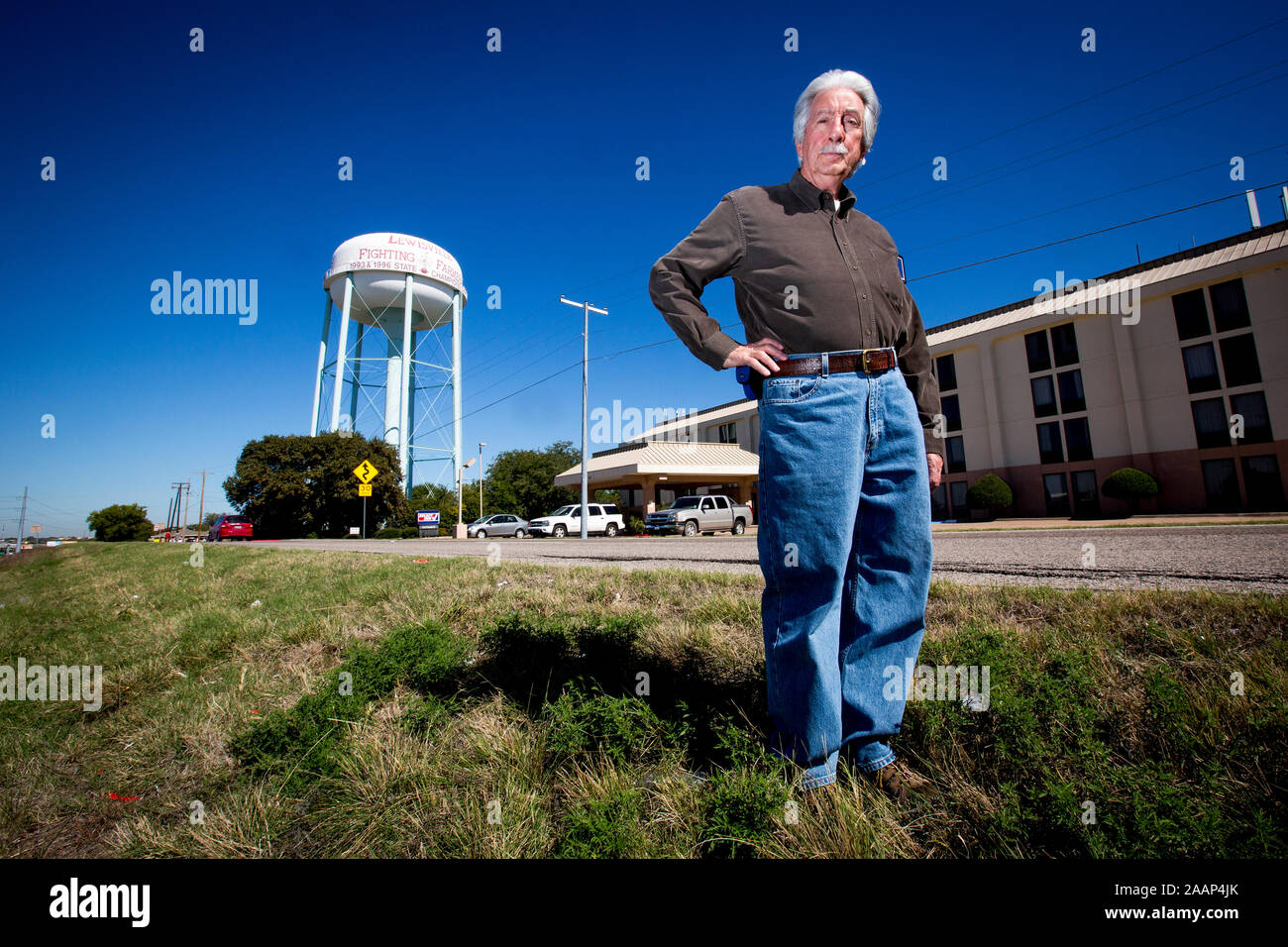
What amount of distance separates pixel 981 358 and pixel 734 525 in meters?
15.9

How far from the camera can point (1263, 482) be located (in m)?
21.7

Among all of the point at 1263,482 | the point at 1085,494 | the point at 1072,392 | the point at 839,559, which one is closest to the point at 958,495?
the point at 1085,494

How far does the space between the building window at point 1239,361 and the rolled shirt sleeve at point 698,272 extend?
3084 cm

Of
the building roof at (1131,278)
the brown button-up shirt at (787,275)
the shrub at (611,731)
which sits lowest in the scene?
the shrub at (611,731)

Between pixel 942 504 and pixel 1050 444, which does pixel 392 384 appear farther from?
pixel 1050 444

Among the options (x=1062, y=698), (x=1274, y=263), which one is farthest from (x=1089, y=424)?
(x=1062, y=698)

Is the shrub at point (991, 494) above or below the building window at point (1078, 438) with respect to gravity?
below

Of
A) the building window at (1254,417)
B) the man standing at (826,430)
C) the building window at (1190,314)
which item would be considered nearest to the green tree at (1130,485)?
the building window at (1254,417)

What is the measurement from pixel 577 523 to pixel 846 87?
103 feet

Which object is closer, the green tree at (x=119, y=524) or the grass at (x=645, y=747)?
the grass at (x=645, y=747)

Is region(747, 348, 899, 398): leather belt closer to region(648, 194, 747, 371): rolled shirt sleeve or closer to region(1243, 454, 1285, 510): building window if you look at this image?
region(648, 194, 747, 371): rolled shirt sleeve

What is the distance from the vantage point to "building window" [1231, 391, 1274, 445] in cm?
2186

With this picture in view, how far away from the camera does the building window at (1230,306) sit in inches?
878

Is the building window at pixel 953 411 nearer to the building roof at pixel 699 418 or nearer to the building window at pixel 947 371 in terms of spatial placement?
the building window at pixel 947 371
